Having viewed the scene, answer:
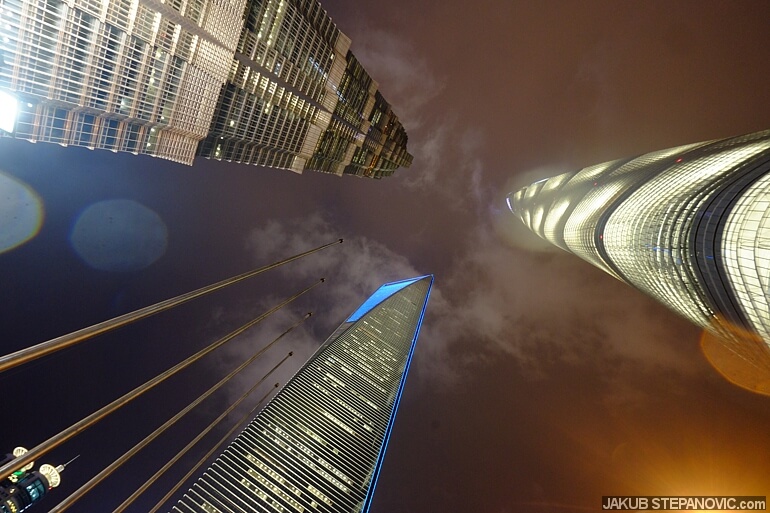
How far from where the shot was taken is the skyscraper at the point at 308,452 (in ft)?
370

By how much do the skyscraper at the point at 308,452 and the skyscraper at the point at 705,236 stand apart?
114 meters

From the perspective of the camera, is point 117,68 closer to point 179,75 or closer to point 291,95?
point 179,75

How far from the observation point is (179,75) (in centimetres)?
6731

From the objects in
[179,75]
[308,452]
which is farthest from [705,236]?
[308,452]

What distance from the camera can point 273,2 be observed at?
8381 centimetres

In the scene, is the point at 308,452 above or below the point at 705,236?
below

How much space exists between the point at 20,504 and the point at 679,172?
612ft

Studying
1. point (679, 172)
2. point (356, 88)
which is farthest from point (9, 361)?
point (356, 88)

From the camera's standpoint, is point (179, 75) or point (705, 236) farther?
point (179, 75)

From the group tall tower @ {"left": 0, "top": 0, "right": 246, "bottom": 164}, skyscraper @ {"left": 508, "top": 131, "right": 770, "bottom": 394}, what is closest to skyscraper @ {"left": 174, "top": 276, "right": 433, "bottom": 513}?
tall tower @ {"left": 0, "top": 0, "right": 246, "bottom": 164}

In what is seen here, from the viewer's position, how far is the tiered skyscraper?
48969 mm

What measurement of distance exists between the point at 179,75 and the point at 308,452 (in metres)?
124

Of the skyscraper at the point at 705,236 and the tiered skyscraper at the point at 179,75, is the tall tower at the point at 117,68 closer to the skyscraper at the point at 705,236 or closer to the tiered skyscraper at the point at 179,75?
the tiered skyscraper at the point at 179,75

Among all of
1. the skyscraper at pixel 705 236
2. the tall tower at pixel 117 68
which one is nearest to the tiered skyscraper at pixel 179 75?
the tall tower at pixel 117 68
